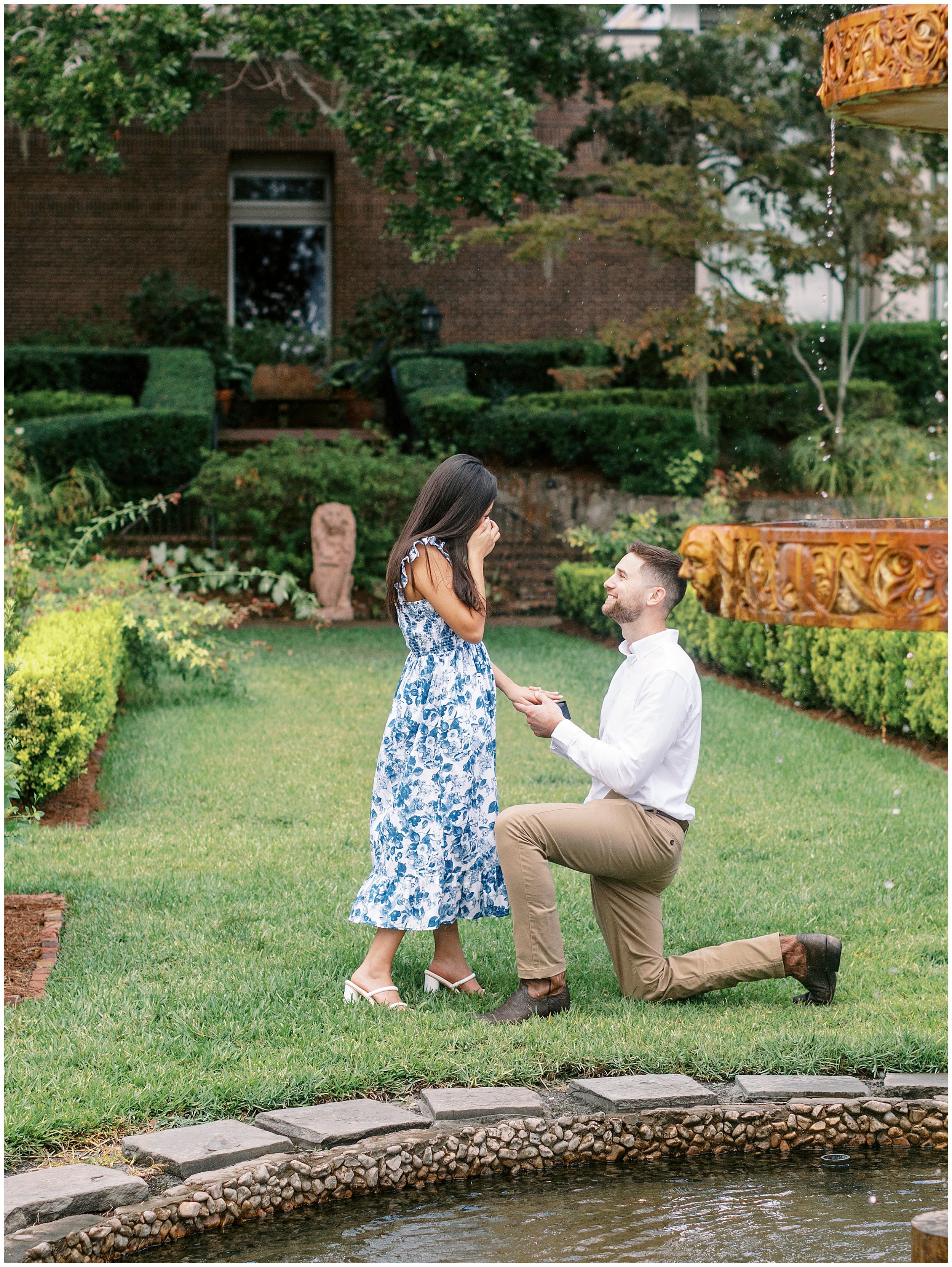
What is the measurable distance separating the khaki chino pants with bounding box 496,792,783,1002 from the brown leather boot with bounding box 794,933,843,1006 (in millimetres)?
81

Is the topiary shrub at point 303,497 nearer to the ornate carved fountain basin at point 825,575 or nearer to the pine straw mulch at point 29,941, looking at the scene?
the pine straw mulch at point 29,941

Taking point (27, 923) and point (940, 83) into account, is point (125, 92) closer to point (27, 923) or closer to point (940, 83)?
point (27, 923)

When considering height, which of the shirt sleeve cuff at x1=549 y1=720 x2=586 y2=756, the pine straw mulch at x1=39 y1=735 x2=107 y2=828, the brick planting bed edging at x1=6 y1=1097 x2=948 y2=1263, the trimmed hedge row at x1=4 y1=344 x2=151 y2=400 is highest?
the trimmed hedge row at x1=4 y1=344 x2=151 y2=400

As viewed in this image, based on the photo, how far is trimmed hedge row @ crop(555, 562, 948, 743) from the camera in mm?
8312

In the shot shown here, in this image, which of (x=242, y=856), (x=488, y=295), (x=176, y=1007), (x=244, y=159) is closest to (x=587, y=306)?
(x=488, y=295)

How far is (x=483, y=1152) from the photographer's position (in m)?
3.33

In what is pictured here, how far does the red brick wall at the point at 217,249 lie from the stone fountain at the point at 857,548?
68.8 ft

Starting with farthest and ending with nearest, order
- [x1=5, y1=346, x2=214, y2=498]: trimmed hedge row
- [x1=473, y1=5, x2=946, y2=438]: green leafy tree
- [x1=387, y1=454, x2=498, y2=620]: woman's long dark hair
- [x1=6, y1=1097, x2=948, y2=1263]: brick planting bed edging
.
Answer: [x1=5, y1=346, x2=214, y2=498]: trimmed hedge row, [x1=473, y1=5, x2=946, y2=438]: green leafy tree, [x1=387, y1=454, x2=498, y2=620]: woman's long dark hair, [x1=6, y1=1097, x2=948, y2=1263]: brick planting bed edging

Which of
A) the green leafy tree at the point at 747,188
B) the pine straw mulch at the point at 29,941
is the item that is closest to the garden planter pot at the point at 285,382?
the green leafy tree at the point at 747,188

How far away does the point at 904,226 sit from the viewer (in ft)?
59.9

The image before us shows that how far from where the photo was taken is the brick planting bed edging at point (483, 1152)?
9.73 ft

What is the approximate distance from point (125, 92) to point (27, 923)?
10.3 metres

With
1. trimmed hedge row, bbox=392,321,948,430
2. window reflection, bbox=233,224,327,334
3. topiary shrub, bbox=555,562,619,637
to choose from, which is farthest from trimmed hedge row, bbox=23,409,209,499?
window reflection, bbox=233,224,327,334

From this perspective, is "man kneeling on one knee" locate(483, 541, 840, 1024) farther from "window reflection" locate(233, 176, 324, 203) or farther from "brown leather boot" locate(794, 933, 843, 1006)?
"window reflection" locate(233, 176, 324, 203)
